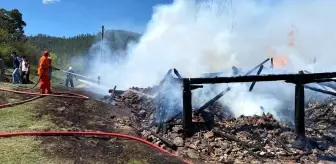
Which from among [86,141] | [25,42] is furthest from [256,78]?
[25,42]

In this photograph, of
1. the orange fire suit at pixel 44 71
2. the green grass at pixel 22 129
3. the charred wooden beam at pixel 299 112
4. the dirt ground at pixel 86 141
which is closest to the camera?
the green grass at pixel 22 129

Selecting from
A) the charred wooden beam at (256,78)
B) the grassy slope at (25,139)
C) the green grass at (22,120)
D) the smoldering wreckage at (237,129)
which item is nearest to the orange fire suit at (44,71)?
the grassy slope at (25,139)

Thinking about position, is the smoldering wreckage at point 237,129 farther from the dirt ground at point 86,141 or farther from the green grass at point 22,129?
the green grass at point 22,129

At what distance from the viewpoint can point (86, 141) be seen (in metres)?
8.98

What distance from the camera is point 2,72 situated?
737 inches

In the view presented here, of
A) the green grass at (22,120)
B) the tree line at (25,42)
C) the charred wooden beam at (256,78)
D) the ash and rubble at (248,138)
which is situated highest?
the tree line at (25,42)

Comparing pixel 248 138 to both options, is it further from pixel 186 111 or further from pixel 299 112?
pixel 186 111

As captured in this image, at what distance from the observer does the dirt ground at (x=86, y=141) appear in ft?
26.4

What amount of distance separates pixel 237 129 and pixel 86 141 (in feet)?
16.4

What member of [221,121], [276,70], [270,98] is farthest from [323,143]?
[276,70]

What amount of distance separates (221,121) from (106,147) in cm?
494

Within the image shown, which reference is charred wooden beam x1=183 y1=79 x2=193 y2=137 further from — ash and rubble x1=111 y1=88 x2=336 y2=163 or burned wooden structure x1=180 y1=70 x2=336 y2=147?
ash and rubble x1=111 y1=88 x2=336 y2=163

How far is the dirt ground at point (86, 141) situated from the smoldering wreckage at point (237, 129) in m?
1.04

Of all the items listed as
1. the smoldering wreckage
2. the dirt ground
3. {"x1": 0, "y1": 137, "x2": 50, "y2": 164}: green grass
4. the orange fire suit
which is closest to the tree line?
the orange fire suit
